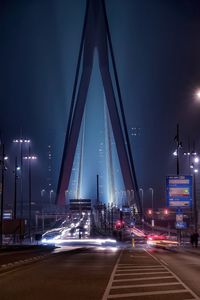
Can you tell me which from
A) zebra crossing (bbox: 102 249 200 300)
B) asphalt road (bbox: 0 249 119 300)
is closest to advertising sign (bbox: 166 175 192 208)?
zebra crossing (bbox: 102 249 200 300)

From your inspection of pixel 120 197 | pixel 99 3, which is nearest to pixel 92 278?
pixel 99 3

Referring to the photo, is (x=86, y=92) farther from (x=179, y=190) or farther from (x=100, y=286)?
(x=100, y=286)

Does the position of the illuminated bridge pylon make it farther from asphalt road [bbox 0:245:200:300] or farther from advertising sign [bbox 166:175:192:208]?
asphalt road [bbox 0:245:200:300]

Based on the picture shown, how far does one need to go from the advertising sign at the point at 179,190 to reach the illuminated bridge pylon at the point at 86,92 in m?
36.1

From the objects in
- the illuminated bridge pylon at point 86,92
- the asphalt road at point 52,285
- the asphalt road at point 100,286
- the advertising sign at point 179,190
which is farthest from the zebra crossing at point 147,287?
the illuminated bridge pylon at point 86,92

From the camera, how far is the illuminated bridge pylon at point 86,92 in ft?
267

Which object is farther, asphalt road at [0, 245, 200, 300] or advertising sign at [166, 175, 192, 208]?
advertising sign at [166, 175, 192, 208]

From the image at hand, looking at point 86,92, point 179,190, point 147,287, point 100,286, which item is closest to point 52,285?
point 100,286

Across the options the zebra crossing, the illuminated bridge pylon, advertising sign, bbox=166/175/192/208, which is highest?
the illuminated bridge pylon

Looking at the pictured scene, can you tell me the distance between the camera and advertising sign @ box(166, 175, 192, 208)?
44781 millimetres

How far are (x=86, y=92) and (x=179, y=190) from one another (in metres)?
39.8

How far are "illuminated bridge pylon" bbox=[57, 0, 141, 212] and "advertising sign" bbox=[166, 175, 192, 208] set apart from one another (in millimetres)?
36134

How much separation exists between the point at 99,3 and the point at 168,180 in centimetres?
4820

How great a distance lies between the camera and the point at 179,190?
44.9 meters
